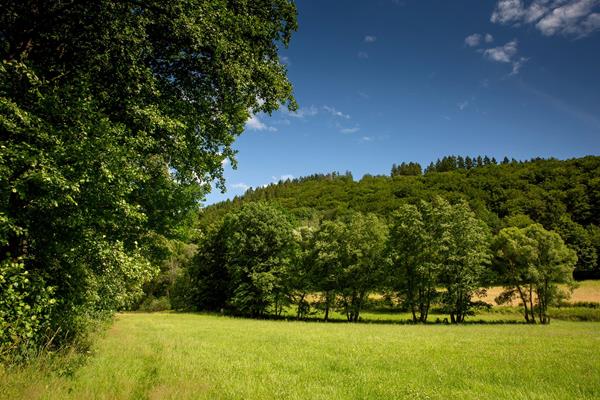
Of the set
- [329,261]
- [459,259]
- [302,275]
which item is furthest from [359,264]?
[459,259]

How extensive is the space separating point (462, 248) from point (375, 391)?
4067cm

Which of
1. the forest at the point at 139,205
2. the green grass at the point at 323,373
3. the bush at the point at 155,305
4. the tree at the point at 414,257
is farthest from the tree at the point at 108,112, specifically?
the bush at the point at 155,305

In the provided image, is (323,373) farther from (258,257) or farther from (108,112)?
(258,257)

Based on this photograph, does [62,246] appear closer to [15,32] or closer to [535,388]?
[15,32]

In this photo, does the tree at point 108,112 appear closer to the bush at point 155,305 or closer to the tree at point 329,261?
the tree at point 329,261

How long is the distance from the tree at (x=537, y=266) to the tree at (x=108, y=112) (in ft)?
149

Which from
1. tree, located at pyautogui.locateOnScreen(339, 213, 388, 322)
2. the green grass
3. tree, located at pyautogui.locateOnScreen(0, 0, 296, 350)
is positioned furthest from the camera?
tree, located at pyautogui.locateOnScreen(339, 213, 388, 322)

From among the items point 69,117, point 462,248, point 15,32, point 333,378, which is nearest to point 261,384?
point 333,378

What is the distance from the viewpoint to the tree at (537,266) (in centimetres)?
4569

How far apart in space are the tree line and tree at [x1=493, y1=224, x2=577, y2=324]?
12 cm

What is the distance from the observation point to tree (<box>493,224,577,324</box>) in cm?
4569

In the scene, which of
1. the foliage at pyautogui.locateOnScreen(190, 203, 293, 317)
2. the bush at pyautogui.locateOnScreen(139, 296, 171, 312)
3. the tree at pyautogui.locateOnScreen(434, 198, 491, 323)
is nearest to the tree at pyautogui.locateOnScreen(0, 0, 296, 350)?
the tree at pyautogui.locateOnScreen(434, 198, 491, 323)

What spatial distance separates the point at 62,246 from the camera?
9.69 metres

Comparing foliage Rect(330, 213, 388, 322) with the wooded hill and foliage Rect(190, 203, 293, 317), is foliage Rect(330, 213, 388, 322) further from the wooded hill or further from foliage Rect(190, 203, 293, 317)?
the wooded hill
